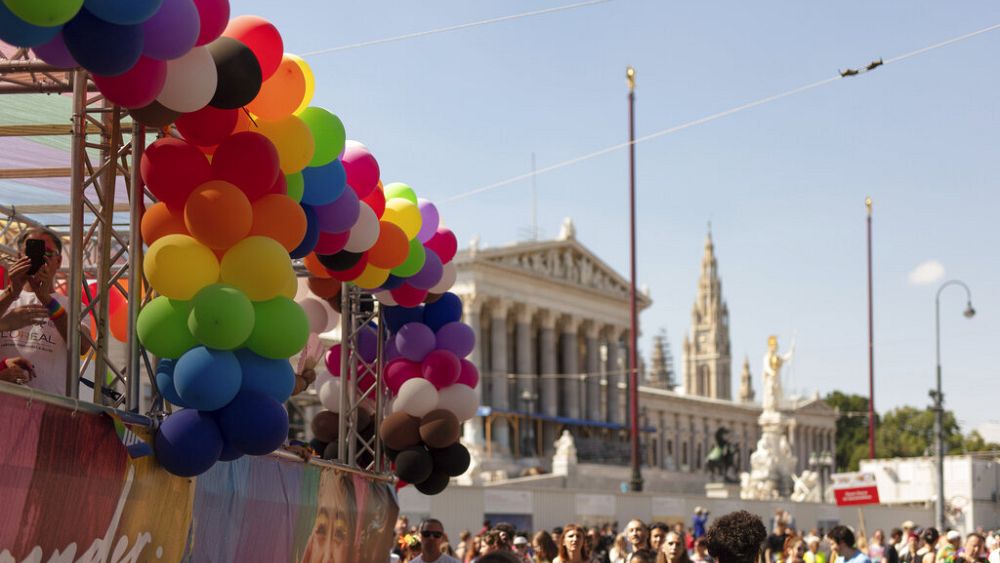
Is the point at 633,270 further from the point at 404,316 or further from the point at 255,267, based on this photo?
the point at 255,267

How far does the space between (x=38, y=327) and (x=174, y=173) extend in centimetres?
109

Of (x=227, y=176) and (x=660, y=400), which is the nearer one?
(x=227, y=176)

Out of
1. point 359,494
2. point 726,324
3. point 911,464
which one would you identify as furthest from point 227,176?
point 726,324

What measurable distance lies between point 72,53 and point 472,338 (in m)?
7.43

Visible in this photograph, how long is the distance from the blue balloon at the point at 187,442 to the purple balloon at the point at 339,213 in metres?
2.35

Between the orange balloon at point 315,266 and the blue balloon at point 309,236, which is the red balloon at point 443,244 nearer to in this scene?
the orange balloon at point 315,266

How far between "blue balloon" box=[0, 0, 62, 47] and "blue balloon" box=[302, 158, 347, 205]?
3134mm

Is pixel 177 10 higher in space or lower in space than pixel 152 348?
higher

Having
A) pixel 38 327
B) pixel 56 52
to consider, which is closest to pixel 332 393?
pixel 38 327

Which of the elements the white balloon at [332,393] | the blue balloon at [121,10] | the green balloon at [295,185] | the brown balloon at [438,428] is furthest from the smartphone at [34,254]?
the white balloon at [332,393]

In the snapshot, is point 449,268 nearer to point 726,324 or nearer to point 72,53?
point 72,53

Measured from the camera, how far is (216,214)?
311 inches

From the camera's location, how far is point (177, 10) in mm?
6941

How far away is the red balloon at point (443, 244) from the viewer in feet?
43.1
